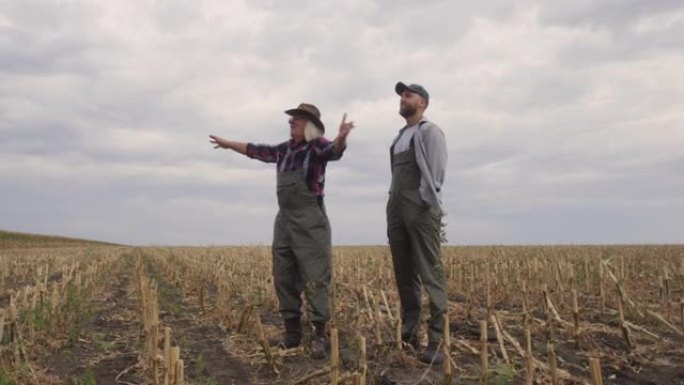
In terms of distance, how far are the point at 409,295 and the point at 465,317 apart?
6.97 feet

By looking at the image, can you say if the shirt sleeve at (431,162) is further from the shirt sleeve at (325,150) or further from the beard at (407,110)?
the shirt sleeve at (325,150)

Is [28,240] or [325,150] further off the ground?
[325,150]

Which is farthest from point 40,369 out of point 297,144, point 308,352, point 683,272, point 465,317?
point 683,272

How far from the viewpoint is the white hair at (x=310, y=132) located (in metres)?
6.01

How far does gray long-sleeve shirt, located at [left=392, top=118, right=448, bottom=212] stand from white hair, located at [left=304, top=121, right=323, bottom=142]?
106 centimetres

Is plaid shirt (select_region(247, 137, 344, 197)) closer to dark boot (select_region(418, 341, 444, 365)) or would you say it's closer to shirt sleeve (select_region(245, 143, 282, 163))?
shirt sleeve (select_region(245, 143, 282, 163))

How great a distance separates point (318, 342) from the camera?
18.8ft

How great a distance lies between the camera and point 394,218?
566 cm

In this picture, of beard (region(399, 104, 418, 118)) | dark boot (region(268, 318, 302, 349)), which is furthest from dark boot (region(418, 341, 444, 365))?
beard (region(399, 104, 418, 118))

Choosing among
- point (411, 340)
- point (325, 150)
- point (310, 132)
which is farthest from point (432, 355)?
point (310, 132)

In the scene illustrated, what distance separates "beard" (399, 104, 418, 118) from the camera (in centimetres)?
558

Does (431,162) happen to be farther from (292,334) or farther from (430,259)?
(292,334)

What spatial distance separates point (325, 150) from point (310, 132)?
281 millimetres

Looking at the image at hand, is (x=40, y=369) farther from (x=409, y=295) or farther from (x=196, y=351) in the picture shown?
(x=409, y=295)
